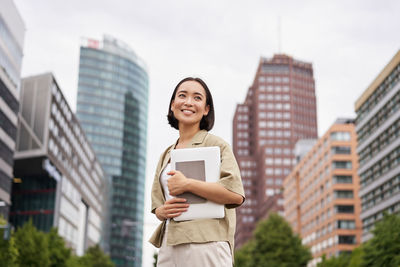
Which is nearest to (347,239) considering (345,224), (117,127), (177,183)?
(345,224)

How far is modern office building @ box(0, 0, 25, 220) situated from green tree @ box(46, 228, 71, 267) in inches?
488

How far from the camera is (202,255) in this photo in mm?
3693

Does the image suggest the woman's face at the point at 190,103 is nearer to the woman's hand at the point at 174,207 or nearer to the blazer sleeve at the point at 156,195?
the blazer sleeve at the point at 156,195

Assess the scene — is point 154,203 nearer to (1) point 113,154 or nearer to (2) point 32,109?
(2) point 32,109

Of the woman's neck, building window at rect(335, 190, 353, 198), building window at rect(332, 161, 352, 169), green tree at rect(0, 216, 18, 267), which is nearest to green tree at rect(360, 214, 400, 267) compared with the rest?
green tree at rect(0, 216, 18, 267)

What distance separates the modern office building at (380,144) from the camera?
72.6m

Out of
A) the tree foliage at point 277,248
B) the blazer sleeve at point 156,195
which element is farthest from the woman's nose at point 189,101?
the tree foliage at point 277,248

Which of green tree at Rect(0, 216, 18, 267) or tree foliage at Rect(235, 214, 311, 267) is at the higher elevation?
tree foliage at Rect(235, 214, 311, 267)

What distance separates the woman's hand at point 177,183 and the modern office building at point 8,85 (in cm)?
5770

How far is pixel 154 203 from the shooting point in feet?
13.5

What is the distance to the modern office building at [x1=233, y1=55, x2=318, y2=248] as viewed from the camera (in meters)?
174

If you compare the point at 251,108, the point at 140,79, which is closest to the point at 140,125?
the point at 140,79

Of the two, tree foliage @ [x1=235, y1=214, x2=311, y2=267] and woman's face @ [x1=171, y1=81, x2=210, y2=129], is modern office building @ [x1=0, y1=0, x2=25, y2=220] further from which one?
woman's face @ [x1=171, y1=81, x2=210, y2=129]

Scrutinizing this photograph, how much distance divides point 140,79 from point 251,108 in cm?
3831
